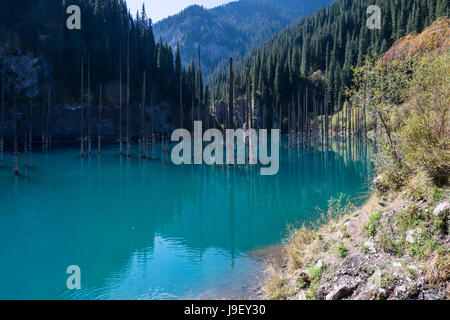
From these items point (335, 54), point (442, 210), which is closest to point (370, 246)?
point (442, 210)

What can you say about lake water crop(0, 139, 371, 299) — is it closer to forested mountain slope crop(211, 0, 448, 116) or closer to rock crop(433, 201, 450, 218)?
rock crop(433, 201, 450, 218)

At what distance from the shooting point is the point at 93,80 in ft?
225

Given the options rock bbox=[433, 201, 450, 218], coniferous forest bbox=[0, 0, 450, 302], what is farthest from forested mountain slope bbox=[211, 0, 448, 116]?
rock bbox=[433, 201, 450, 218]

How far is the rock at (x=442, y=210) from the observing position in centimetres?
612

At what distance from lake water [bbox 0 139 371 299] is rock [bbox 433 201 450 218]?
5.46m

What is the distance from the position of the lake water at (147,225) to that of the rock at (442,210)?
215 inches

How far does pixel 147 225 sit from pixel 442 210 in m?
13.2

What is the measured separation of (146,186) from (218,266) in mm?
16525

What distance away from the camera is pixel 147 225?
1572cm

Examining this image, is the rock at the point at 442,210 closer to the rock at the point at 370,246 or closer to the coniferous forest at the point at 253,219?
the coniferous forest at the point at 253,219

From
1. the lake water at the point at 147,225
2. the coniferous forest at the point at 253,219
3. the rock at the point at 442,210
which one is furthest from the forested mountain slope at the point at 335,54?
the rock at the point at 442,210

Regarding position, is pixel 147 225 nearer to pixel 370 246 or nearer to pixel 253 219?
pixel 253 219

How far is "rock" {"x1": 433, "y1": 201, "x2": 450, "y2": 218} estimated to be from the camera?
6.12 meters
